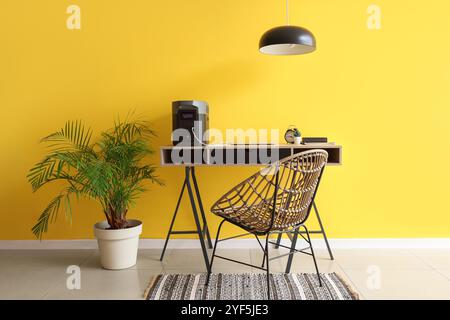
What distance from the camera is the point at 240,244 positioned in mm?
3037

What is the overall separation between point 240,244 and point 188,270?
588 millimetres

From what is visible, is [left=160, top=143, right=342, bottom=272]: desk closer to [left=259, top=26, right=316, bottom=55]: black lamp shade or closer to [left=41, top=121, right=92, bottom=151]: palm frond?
[left=259, top=26, right=316, bottom=55]: black lamp shade

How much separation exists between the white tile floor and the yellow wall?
12.2 inches

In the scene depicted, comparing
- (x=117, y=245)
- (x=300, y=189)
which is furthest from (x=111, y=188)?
(x=300, y=189)

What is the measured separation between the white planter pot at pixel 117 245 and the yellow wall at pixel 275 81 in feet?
2.42

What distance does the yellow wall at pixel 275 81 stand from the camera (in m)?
2.89

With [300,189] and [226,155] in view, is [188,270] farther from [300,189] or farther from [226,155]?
[300,189]

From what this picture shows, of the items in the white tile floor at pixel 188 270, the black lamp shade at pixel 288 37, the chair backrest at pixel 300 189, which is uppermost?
the black lamp shade at pixel 288 37

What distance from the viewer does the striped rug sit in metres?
2.15

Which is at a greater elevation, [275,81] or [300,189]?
[275,81]

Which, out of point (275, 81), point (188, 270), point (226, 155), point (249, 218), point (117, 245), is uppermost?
point (275, 81)

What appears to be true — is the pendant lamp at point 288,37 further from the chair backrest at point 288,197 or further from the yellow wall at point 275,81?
the chair backrest at point 288,197

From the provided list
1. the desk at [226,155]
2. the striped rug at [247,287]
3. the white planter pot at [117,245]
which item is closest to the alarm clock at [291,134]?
the desk at [226,155]

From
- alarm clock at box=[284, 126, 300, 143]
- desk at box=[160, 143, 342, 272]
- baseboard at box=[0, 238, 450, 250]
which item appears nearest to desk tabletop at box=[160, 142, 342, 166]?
desk at box=[160, 143, 342, 272]
